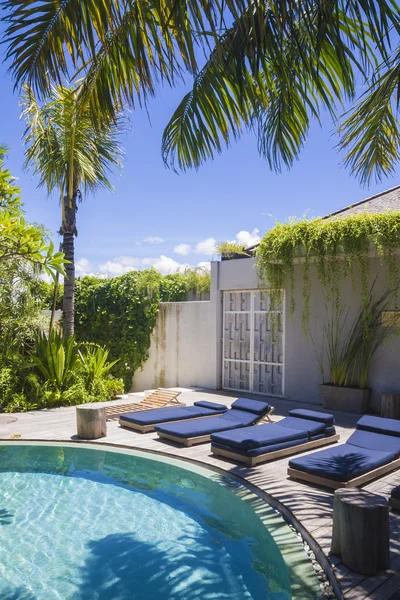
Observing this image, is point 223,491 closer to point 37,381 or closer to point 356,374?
point 356,374

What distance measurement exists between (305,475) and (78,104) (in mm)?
4403

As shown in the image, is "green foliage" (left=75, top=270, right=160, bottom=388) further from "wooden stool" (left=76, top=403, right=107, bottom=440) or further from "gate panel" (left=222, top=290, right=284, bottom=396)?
"wooden stool" (left=76, top=403, right=107, bottom=440)

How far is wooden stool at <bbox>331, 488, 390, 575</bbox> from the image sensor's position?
3379 millimetres

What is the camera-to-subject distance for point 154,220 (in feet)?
58.1

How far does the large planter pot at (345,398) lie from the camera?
368 inches

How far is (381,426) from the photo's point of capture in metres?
6.71

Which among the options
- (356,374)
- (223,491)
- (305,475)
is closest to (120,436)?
(223,491)

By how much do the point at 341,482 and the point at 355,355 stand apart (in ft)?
15.8

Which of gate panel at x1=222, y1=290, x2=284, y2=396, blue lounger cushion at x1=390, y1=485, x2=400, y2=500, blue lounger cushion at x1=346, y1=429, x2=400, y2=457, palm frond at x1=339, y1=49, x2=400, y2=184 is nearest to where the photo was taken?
blue lounger cushion at x1=390, y1=485, x2=400, y2=500

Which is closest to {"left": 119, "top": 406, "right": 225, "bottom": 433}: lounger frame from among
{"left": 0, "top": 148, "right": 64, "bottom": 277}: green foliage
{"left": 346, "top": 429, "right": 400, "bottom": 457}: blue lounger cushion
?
{"left": 346, "top": 429, "right": 400, "bottom": 457}: blue lounger cushion

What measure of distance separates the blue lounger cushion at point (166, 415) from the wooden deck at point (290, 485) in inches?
8.5

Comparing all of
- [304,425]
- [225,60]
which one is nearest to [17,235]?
[225,60]

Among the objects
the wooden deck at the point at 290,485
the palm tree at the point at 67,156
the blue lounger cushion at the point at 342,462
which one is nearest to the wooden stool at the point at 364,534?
the wooden deck at the point at 290,485

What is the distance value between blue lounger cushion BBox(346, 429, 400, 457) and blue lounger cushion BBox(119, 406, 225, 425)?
2.73 meters
